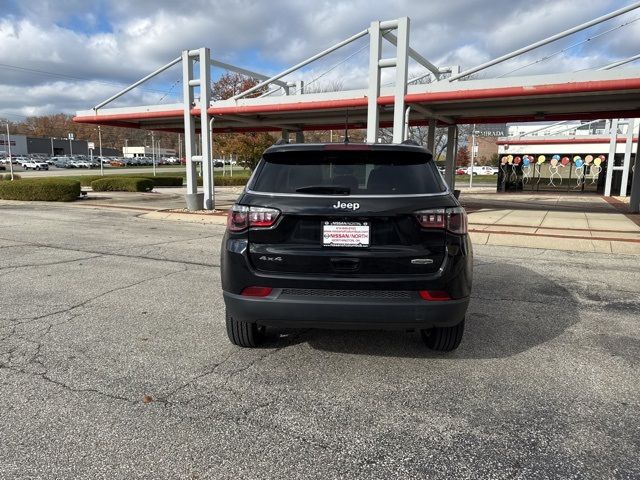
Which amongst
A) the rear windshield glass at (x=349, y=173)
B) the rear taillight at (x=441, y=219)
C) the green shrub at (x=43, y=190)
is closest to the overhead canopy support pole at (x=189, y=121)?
the green shrub at (x=43, y=190)

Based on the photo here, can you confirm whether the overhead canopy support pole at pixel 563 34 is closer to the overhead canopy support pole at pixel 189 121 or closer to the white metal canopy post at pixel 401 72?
the white metal canopy post at pixel 401 72

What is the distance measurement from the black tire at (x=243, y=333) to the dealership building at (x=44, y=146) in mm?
107853

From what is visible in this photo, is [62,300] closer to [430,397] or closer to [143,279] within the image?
[143,279]

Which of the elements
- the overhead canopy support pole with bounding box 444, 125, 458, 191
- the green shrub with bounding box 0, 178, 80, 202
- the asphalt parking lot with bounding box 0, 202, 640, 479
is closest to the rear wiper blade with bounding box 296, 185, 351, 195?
the asphalt parking lot with bounding box 0, 202, 640, 479

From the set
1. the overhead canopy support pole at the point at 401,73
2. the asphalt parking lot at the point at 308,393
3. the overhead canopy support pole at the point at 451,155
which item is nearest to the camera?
the asphalt parking lot at the point at 308,393

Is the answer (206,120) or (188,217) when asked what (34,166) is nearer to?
(206,120)

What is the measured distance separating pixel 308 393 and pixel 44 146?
125887 mm

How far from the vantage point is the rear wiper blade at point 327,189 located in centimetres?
331

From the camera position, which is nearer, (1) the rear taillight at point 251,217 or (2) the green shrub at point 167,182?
(1) the rear taillight at point 251,217

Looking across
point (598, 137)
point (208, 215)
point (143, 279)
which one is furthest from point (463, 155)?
point (143, 279)

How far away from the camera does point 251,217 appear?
3316mm

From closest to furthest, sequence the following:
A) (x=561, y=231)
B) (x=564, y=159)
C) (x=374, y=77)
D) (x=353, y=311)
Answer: (x=353, y=311)
(x=561, y=231)
(x=374, y=77)
(x=564, y=159)

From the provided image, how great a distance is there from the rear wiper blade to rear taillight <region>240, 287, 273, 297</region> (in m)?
0.74

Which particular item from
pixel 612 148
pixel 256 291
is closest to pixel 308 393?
pixel 256 291
